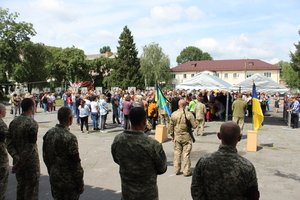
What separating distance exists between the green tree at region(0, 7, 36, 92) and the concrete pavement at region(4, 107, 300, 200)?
4375 centimetres

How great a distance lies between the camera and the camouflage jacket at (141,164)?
4188 mm

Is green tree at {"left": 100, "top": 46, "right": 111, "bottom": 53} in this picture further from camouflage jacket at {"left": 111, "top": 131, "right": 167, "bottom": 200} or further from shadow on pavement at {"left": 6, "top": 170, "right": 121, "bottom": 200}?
camouflage jacket at {"left": 111, "top": 131, "right": 167, "bottom": 200}

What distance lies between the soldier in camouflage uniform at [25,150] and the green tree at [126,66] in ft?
209

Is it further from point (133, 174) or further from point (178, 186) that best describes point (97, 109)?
point (133, 174)

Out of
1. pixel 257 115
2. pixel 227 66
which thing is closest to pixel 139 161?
pixel 257 115

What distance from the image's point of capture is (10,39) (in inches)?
2261

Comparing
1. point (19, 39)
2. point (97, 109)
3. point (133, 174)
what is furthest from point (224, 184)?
point (19, 39)

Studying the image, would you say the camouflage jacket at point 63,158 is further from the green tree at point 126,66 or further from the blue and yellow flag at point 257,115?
the green tree at point 126,66

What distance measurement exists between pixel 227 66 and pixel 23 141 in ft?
320

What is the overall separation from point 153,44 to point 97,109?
69001 mm

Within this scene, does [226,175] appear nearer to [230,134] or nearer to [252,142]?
[230,134]

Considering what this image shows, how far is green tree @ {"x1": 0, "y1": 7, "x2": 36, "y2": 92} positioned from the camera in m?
56.6

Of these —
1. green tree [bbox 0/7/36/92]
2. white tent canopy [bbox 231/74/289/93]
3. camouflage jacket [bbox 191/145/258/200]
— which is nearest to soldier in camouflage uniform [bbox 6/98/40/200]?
camouflage jacket [bbox 191/145/258/200]

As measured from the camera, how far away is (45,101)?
29.9 metres
